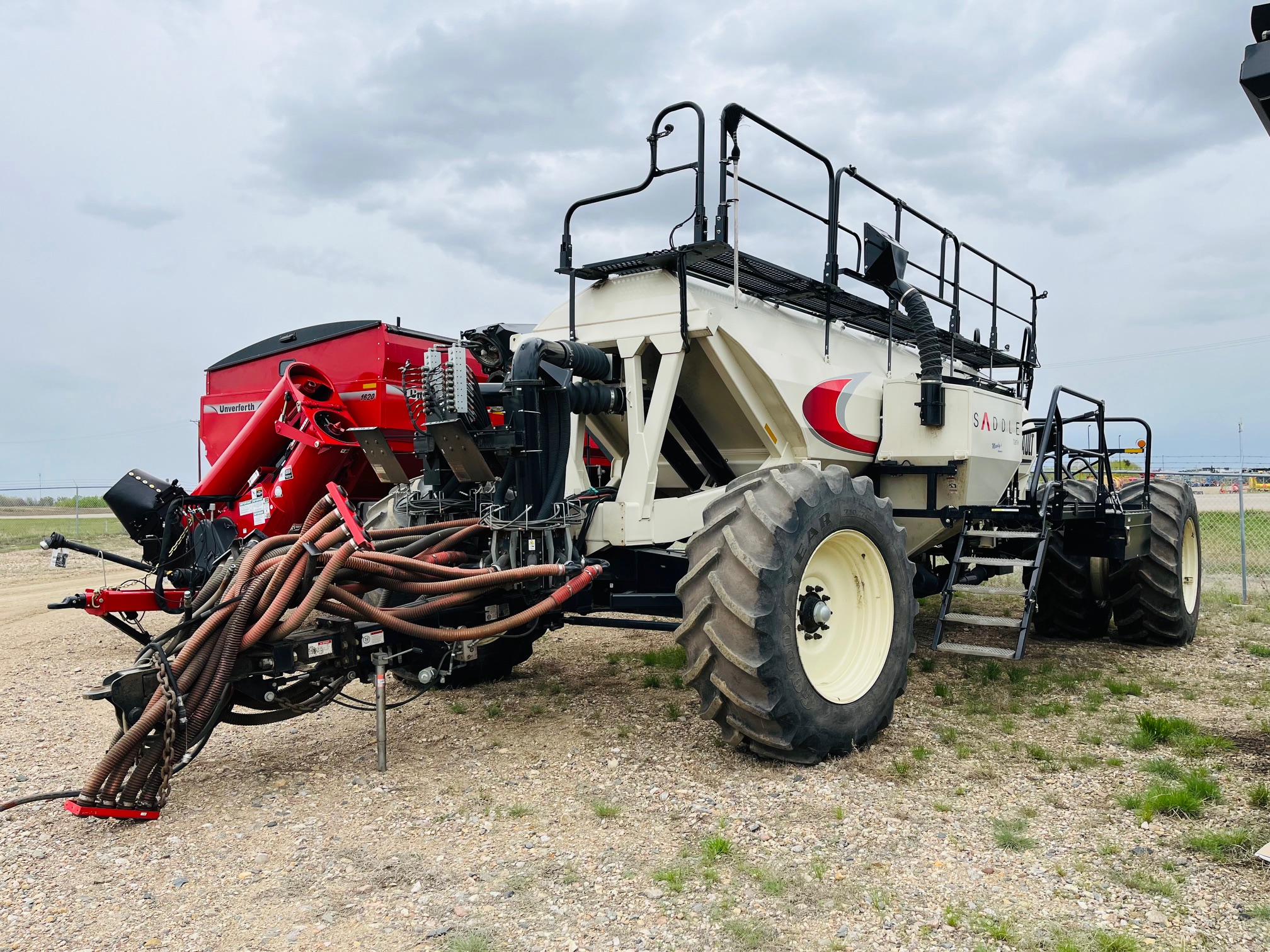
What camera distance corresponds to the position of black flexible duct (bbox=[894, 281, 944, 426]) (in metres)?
6.71

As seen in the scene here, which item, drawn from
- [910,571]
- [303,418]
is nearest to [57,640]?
[303,418]

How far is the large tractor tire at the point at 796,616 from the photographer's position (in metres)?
4.34

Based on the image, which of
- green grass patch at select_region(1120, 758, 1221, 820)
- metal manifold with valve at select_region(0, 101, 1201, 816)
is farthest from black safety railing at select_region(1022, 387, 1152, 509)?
green grass patch at select_region(1120, 758, 1221, 820)

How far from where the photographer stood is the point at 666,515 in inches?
210

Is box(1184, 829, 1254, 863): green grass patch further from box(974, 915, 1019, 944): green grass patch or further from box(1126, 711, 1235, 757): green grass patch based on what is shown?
box(1126, 711, 1235, 757): green grass patch

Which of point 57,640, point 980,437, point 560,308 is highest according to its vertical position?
point 560,308

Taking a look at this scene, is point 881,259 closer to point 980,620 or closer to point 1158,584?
point 980,620

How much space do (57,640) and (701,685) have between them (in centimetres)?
752

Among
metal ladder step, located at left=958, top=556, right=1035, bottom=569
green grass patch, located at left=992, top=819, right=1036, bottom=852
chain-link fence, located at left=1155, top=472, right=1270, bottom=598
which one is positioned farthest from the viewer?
chain-link fence, located at left=1155, top=472, right=1270, bottom=598

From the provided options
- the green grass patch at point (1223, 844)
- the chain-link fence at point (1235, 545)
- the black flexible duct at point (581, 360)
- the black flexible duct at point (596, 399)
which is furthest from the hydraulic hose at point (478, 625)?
the chain-link fence at point (1235, 545)

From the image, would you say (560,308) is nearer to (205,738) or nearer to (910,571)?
(910,571)

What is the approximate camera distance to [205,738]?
3996 mm

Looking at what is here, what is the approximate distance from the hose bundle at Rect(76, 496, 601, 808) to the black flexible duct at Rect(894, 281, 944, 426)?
10.2 ft

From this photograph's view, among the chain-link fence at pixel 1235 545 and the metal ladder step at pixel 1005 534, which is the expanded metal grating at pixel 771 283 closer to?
the metal ladder step at pixel 1005 534
